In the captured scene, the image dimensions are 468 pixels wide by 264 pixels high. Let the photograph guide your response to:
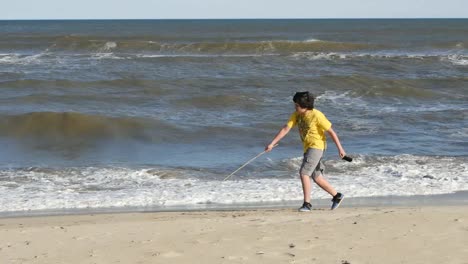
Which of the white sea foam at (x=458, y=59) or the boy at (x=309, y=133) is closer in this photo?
the boy at (x=309, y=133)

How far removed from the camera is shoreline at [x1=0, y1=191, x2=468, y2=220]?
27.1 ft

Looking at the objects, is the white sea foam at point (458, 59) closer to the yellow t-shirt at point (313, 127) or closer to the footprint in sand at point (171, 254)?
the yellow t-shirt at point (313, 127)

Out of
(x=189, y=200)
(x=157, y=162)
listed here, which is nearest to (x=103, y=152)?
(x=157, y=162)

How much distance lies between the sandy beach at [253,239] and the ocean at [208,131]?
170 centimetres

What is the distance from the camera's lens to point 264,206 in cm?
849

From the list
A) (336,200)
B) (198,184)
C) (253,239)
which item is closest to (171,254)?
(253,239)

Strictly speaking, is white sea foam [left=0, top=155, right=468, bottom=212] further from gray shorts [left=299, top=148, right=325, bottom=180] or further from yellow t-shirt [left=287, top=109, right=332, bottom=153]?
yellow t-shirt [left=287, top=109, right=332, bottom=153]

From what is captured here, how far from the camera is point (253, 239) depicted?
5969mm

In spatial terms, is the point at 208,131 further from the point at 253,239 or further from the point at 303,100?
the point at 253,239

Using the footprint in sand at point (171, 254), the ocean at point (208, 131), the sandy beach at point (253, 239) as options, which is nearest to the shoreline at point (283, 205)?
the ocean at point (208, 131)

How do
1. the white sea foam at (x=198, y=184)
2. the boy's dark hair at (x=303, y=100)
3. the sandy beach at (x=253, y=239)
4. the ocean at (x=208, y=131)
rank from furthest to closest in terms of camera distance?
the ocean at (x=208, y=131), the white sea foam at (x=198, y=184), the boy's dark hair at (x=303, y=100), the sandy beach at (x=253, y=239)

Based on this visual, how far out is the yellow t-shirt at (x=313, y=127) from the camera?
7.56 metres

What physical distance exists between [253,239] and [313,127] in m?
1.95

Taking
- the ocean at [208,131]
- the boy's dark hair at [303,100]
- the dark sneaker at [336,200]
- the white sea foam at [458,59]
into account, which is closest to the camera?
the boy's dark hair at [303,100]
